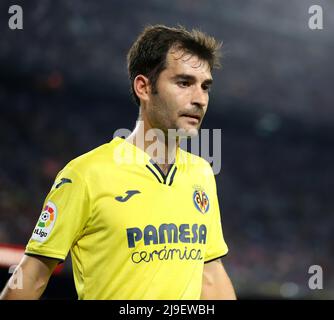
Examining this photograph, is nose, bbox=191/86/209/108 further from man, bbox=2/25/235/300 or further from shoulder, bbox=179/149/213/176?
shoulder, bbox=179/149/213/176

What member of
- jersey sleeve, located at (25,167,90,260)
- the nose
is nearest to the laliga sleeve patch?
jersey sleeve, located at (25,167,90,260)

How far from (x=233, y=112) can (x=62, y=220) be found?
10018mm

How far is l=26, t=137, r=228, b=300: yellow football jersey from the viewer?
107 inches

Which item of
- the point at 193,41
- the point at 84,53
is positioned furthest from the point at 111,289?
the point at 84,53

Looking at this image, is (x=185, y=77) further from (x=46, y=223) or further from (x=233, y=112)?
(x=233, y=112)

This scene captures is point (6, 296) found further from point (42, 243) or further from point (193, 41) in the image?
point (193, 41)

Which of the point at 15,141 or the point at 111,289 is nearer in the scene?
the point at 111,289

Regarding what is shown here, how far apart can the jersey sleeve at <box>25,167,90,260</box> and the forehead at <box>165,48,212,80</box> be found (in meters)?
0.67

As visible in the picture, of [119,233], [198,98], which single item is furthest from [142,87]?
[119,233]

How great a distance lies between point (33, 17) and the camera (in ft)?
34.6

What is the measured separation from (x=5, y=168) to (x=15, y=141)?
563mm

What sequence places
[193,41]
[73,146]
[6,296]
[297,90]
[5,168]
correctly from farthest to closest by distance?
[297,90], [73,146], [5,168], [193,41], [6,296]

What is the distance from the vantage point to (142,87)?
306 centimetres
